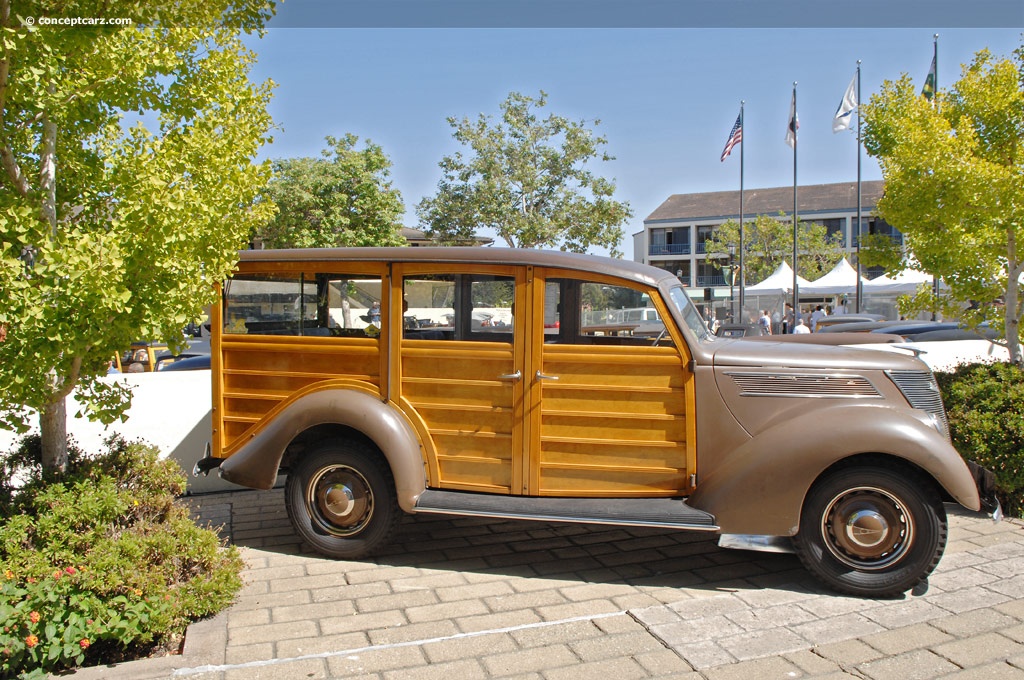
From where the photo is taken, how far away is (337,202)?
27266 millimetres

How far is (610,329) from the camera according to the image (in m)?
4.77

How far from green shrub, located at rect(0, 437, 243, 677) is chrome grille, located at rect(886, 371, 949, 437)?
3.98m

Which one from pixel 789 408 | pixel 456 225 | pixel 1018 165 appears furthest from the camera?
pixel 456 225

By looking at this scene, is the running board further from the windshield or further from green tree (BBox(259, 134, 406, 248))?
green tree (BBox(259, 134, 406, 248))

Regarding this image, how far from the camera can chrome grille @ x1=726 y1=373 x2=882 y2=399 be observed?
4.40 metres

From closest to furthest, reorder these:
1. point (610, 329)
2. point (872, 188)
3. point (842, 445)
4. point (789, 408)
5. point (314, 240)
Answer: point (842, 445)
point (789, 408)
point (610, 329)
point (314, 240)
point (872, 188)

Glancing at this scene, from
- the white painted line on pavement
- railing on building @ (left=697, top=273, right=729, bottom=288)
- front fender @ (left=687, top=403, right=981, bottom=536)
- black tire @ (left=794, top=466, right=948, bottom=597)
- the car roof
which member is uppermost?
railing on building @ (left=697, top=273, right=729, bottom=288)

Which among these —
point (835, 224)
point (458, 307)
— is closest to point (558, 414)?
point (458, 307)

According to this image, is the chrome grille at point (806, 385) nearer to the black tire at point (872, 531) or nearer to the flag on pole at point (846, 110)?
the black tire at point (872, 531)

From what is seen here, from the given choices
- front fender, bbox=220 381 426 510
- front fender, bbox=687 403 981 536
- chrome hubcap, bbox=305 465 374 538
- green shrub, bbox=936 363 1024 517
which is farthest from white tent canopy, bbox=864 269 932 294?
chrome hubcap, bbox=305 465 374 538

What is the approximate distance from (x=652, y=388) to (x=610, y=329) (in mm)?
489

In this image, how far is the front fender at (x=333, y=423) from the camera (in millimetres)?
4672

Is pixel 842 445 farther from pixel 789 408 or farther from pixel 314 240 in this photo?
pixel 314 240

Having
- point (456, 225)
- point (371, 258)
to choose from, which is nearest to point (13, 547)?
point (371, 258)
